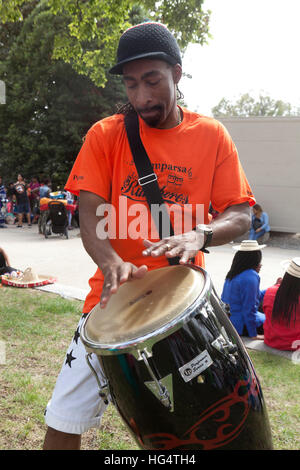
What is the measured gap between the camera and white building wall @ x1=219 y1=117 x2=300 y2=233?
44.3ft

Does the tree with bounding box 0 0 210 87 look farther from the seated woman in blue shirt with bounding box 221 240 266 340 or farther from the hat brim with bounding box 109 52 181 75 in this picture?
the hat brim with bounding box 109 52 181 75

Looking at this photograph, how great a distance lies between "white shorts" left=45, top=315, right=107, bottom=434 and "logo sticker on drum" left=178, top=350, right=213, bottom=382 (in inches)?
20.5

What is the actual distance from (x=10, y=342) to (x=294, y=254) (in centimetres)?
916

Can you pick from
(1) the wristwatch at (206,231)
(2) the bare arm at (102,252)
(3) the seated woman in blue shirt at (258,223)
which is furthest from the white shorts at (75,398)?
(3) the seated woman in blue shirt at (258,223)

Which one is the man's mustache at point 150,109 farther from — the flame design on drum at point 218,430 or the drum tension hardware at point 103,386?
the flame design on drum at point 218,430

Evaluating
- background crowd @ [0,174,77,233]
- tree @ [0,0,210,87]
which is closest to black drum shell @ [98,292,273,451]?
tree @ [0,0,210,87]

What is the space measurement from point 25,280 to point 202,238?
5.69 m

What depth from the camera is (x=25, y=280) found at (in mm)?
6930

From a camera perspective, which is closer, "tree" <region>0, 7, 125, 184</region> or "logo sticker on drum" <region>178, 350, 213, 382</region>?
"logo sticker on drum" <region>178, 350, 213, 382</region>

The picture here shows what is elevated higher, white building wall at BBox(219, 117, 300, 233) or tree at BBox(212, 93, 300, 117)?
tree at BBox(212, 93, 300, 117)

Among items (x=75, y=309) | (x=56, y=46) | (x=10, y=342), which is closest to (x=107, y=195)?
(x=10, y=342)

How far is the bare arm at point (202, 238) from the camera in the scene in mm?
1587

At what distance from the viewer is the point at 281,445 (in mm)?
2838

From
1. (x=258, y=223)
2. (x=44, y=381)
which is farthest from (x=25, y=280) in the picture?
(x=258, y=223)
